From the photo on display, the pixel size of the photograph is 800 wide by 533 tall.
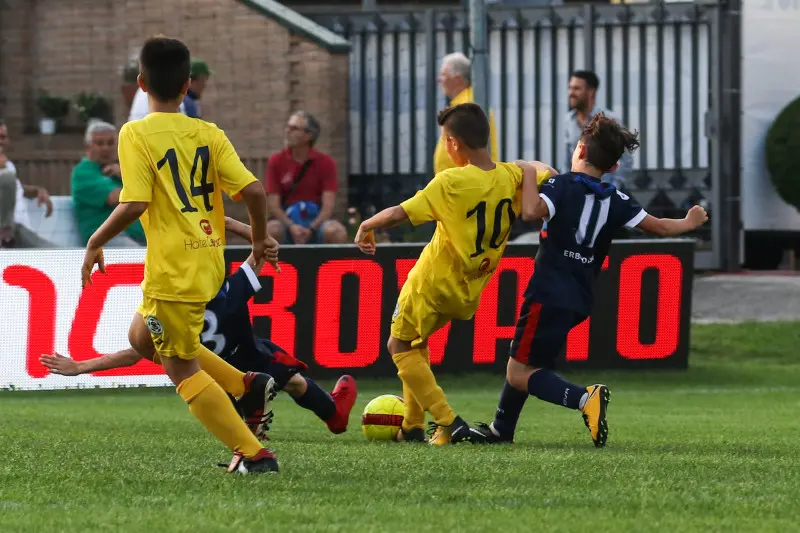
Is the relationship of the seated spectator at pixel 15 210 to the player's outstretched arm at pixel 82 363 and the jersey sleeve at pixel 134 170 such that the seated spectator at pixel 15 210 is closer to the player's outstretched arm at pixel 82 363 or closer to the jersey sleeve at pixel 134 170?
the player's outstretched arm at pixel 82 363

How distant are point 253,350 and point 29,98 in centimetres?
1208

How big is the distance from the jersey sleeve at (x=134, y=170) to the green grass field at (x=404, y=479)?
1.13 m

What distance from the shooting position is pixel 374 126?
1958 cm

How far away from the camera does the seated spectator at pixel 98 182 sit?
14.2 metres

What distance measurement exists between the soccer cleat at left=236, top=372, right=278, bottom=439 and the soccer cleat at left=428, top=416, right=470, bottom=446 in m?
0.88

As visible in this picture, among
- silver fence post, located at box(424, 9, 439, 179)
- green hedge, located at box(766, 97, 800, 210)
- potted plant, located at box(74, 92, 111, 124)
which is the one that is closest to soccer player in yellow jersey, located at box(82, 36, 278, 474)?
silver fence post, located at box(424, 9, 439, 179)

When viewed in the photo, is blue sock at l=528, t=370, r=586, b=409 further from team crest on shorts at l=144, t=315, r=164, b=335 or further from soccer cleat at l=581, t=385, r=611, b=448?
team crest on shorts at l=144, t=315, r=164, b=335

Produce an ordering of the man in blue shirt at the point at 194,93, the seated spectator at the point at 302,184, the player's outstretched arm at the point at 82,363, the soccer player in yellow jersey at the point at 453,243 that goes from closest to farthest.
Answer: the player's outstretched arm at the point at 82,363
the soccer player in yellow jersey at the point at 453,243
the man in blue shirt at the point at 194,93
the seated spectator at the point at 302,184

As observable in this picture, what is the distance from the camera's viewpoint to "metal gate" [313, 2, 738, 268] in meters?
19.0

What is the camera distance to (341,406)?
9.12 meters

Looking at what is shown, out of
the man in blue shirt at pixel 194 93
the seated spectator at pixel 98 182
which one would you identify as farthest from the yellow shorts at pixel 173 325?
the seated spectator at pixel 98 182

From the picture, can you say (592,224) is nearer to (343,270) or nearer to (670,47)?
(343,270)

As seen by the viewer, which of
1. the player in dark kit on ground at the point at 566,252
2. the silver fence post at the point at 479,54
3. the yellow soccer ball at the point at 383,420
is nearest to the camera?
the player in dark kit on ground at the point at 566,252

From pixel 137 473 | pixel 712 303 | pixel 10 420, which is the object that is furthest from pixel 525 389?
pixel 712 303
